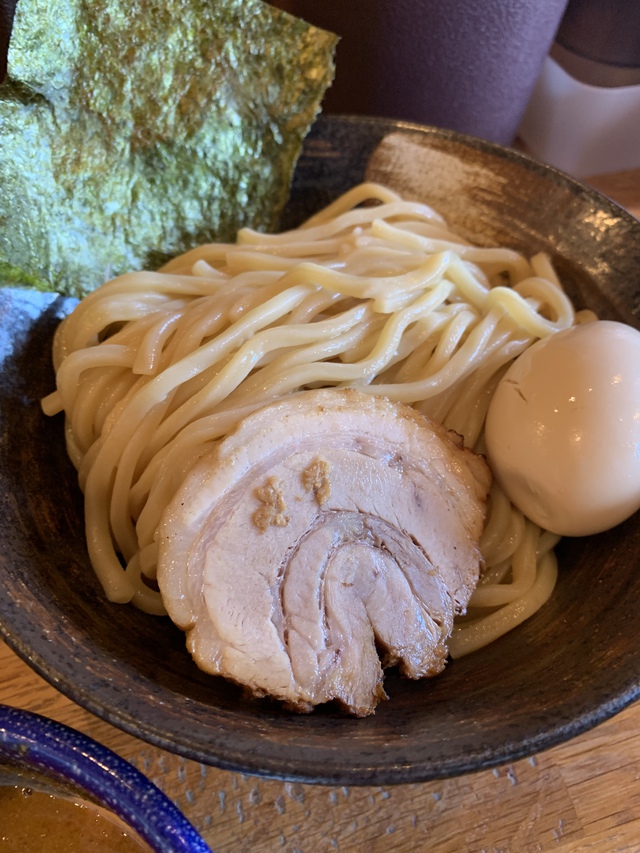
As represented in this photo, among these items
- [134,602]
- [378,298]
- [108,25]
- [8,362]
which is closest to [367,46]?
[108,25]

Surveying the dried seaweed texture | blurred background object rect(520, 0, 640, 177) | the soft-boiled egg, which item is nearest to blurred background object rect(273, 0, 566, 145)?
the dried seaweed texture

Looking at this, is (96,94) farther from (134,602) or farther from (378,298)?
(134,602)

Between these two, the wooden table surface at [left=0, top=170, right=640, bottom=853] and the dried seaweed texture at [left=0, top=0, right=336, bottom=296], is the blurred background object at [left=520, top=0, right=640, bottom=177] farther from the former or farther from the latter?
the wooden table surface at [left=0, top=170, right=640, bottom=853]

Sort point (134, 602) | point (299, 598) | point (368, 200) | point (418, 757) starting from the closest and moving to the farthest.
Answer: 1. point (418, 757)
2. point (299, 598)
3. point (134, 602)
4. point (368, 200)

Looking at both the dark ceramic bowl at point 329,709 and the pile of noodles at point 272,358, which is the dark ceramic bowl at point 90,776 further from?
the pile of noodles at point 272,358

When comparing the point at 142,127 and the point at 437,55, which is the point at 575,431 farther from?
the point at 142,127

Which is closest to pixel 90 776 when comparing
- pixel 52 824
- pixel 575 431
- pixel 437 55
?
pixel 52 824
